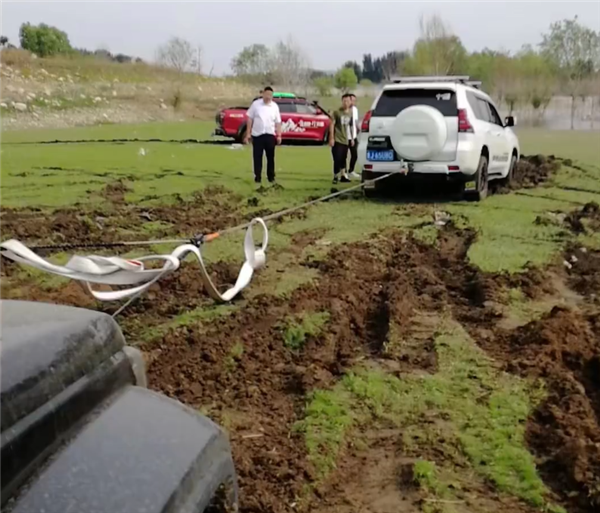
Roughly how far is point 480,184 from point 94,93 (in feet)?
141

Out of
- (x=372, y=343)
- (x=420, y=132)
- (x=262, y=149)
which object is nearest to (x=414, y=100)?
(x=420, y=132)

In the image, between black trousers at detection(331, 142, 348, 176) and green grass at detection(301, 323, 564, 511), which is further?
black trousers at detection(331, 142, 348, 176)

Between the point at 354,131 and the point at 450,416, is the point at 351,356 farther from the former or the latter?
the point at 354,131

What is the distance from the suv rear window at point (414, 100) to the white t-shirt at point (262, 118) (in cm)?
259

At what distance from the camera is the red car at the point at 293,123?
2742 cm

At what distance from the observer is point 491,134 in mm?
13492

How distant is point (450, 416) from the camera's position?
451 centimetres

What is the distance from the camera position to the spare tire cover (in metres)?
12.1

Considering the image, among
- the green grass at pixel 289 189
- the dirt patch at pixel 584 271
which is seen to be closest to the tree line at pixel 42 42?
the green grass at pixel 289 189

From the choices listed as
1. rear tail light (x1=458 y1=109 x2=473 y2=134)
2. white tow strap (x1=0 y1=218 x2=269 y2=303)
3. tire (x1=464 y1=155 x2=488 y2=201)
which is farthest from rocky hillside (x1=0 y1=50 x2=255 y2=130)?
white tow strap (x1=0 y1=218 x2=269 y2=303)

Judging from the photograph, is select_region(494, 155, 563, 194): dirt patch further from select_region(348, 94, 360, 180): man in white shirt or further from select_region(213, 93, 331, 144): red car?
select_region(213, 93, 331, 144): red car

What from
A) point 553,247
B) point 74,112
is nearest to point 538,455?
point 553,247

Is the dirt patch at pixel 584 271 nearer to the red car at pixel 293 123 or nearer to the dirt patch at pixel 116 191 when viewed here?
the dirt patch at pixel 116 191

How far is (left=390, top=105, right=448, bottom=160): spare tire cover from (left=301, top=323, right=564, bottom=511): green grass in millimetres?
7036
